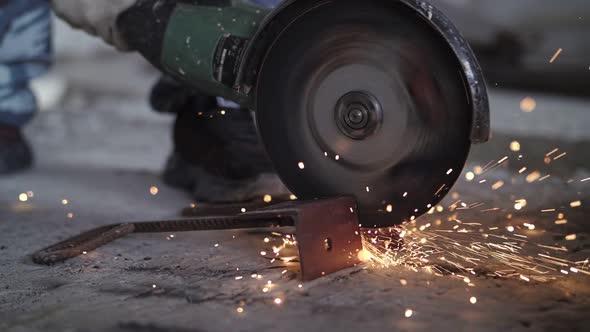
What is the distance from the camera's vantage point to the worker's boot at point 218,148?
258cm

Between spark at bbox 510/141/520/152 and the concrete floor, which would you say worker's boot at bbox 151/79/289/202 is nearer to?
the concrete floor

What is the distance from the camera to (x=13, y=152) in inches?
129

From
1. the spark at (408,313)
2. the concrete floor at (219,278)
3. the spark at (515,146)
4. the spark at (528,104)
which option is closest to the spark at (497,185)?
the concrete floor at (219,278)

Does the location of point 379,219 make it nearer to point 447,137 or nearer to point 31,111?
point 447,137

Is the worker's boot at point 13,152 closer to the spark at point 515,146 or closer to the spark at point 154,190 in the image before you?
the spark at point 154,190

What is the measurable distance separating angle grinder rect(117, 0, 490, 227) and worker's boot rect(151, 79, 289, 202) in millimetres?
453

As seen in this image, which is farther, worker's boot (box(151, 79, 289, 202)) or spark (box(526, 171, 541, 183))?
spark (box(526, 171, 541, 183))

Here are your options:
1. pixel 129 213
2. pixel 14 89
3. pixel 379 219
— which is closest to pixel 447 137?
pixel 379 219

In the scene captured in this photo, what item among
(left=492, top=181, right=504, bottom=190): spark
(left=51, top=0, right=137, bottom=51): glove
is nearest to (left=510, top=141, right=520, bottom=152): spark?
(left=492, top=181, right=504, bottom=190): spark

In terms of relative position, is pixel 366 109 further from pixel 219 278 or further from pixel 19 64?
pixel 19 64

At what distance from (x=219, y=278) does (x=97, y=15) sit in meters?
1.14

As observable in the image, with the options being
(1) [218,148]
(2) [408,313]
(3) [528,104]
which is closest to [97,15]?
(1) [218,148]

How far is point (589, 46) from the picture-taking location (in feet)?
18.4

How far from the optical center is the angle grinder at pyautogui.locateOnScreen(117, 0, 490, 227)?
1837 millimetres
